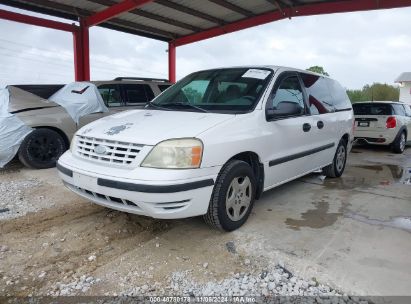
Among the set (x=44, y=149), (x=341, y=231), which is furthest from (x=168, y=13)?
(x=341, y=231)

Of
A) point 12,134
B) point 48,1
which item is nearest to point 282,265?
point 12,134

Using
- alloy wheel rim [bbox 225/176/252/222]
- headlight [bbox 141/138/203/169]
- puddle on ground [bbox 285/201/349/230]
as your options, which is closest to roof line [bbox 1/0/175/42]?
headlight [bbox 141/138/203/169]

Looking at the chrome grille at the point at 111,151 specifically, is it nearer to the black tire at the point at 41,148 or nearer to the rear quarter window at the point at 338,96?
the black tire at the point at 41,148

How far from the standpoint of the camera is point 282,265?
121 inches

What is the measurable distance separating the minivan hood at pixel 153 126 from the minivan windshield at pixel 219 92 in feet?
0.79

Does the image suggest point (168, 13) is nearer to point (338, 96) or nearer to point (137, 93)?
point (137, 93)

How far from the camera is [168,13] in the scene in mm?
10531

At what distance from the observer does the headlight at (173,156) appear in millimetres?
3092

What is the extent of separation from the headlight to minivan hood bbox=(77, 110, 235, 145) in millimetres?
86

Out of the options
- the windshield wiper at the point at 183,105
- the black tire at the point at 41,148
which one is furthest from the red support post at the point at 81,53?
the windshield wiper at the point at 183,105

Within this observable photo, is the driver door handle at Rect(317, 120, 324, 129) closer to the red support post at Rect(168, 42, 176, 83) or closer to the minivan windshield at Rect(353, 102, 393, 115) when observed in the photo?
the minivan windshield at Rect(353, 102, 393, 115)

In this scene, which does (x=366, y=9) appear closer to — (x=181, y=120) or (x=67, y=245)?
(x=181, y=120)

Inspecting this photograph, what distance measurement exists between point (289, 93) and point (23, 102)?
455 cm

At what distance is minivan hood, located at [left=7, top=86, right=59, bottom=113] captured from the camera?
6.21 meters
